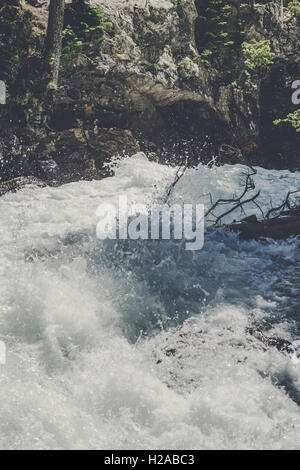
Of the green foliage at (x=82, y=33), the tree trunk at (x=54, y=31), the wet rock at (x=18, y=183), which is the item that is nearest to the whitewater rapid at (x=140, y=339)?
the wet rock at (x=18, y=183)

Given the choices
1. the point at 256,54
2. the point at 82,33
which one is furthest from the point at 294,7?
the point at 82,33

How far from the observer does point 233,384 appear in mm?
4809

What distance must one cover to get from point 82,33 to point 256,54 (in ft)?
20.2

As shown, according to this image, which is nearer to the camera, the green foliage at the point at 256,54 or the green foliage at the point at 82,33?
the green foliage at the point at 82,33

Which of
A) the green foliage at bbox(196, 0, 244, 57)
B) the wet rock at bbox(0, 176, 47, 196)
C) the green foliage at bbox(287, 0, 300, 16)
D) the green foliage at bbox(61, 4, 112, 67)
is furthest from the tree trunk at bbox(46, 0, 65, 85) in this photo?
the green foliage at bbox(287, 0, 300, 16)

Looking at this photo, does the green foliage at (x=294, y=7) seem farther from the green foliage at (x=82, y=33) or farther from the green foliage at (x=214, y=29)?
the green foliage at (x=82, y=33)

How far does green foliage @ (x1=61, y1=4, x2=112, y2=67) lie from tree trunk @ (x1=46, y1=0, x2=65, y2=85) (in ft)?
1.39

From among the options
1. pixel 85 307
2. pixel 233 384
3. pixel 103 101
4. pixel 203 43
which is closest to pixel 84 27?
pixel 103 101

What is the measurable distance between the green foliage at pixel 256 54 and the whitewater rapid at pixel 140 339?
8892 mm

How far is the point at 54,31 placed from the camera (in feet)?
36.0

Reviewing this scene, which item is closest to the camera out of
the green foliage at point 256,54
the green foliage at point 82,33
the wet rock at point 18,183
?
the wet rock at point 18,183

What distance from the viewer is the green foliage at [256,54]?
14.0 m

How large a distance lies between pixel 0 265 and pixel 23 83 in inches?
242

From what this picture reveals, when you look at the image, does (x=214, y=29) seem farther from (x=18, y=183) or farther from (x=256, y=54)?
(x=18, y=183)
